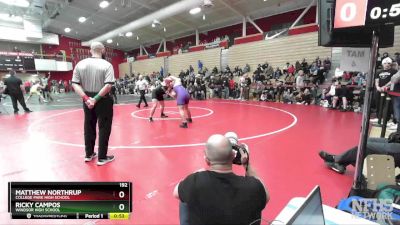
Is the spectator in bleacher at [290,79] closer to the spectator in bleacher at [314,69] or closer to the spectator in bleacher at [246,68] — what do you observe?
the spectator in bleacher at [314,69]

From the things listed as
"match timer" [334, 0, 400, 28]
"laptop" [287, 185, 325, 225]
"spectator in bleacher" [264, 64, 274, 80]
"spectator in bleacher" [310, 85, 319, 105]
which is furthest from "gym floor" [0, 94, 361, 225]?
"spectator in bleacher" [264, 64, 274, 80]

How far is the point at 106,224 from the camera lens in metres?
2.30

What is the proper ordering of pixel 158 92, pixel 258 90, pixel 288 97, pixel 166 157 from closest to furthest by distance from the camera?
pixel 166 157 → pixel 158 92 → pixel 288 97 → pixel 258 90

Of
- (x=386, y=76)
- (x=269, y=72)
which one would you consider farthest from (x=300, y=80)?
(x=386, y=76)

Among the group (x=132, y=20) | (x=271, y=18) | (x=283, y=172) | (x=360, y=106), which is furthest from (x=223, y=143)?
(x=132, y=20)

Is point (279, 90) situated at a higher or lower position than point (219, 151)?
higher

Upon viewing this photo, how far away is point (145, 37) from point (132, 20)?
5486 millimetres

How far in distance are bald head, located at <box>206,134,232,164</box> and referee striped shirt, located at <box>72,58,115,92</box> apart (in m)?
2.80

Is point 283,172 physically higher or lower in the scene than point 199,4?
lower

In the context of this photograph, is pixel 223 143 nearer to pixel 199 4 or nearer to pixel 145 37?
pixel 199 4

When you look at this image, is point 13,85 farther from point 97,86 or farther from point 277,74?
point 277,74

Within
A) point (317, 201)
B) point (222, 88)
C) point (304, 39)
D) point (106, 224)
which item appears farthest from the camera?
point (222, 88)
